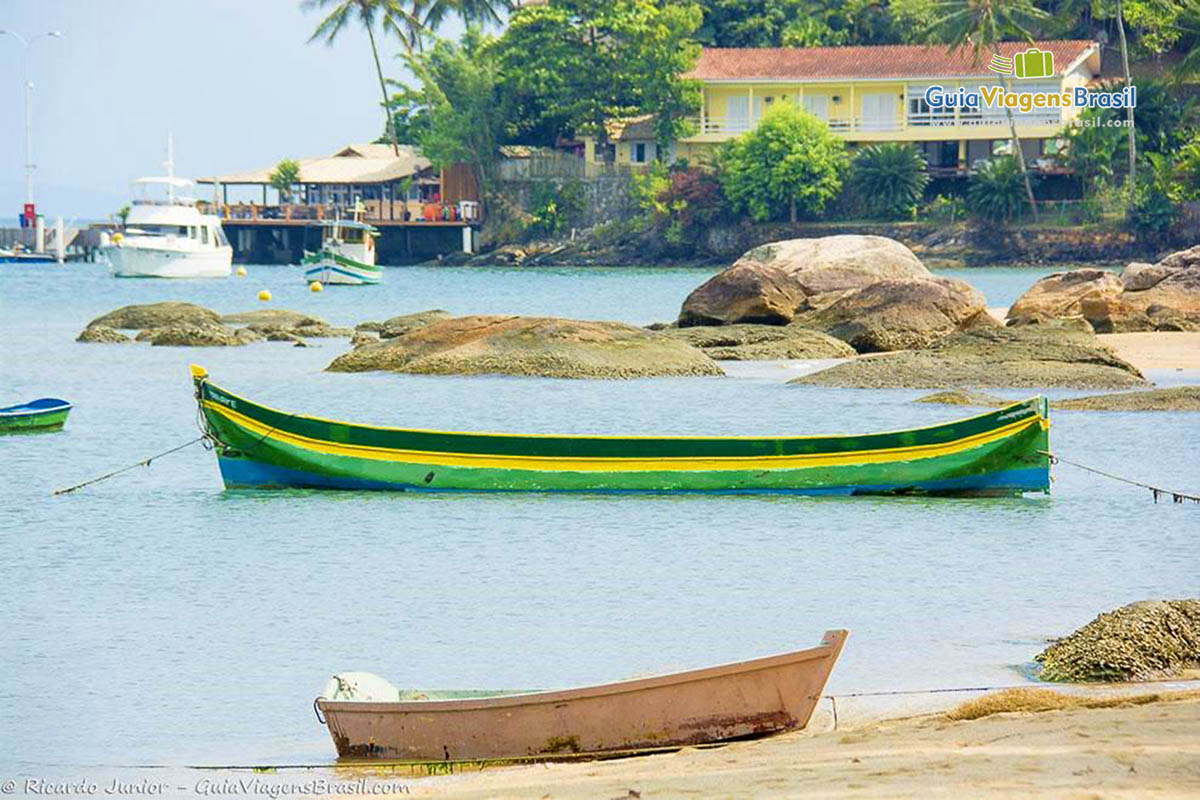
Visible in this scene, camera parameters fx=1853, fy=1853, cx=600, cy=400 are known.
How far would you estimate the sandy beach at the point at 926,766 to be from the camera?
728cm

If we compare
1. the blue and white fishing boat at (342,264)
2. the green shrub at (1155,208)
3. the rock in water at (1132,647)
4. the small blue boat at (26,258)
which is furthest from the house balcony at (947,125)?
the rock in water at (1132,647)

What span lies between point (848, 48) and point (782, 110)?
6509mm

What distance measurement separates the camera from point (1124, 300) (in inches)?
1332

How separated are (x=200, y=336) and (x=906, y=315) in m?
15.8

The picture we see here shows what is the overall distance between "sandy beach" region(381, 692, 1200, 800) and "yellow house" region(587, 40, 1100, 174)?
7066cm

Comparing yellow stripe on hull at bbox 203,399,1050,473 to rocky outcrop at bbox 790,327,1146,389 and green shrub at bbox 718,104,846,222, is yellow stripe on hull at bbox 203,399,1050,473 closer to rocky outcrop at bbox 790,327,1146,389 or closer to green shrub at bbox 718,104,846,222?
rocky outcrop at bbox 790,327,1146,389

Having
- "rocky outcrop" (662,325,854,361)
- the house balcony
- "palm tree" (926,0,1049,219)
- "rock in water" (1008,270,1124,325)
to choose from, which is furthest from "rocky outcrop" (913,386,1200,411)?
the house balcony

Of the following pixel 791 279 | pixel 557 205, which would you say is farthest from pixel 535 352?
pixel 557 205

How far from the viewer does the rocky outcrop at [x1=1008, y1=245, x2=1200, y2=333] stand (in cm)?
3338

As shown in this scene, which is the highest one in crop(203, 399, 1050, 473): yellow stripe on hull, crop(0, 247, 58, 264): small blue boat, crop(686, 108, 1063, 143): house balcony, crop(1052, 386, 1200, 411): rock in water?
crop(686, 108, 1063, 143): house balcony

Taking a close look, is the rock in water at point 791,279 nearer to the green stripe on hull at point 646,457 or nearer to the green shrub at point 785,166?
the green stripe on hull at point 646,457

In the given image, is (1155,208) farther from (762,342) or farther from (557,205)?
(762,342)

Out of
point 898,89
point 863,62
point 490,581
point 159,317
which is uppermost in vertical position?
point 863,62

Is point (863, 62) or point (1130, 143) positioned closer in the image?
point (1130, 143)
